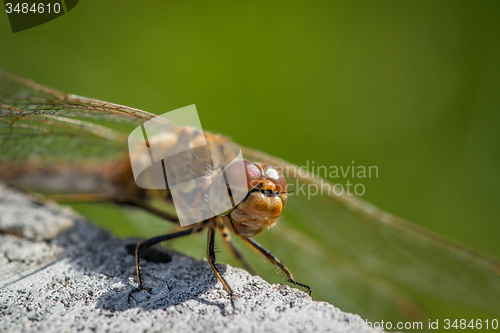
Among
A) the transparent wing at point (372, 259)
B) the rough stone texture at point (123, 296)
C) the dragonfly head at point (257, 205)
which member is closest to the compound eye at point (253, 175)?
the dragonfly head at point (257, 205)

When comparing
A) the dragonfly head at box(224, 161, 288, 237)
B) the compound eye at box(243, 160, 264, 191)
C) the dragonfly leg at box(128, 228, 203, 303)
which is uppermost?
the compound eye at box(243, 160, 264, 191)

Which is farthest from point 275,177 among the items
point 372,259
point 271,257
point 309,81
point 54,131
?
point 309,81

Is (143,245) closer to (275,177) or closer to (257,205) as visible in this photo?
(257,205)

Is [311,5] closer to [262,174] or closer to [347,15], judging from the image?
[347,15]

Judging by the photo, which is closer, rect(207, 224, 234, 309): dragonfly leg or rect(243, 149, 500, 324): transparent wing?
rect(207, 224, 234, 309): dragonfly leg

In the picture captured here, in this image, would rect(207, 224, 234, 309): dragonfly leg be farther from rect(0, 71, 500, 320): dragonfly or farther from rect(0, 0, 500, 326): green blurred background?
rect(0, 0, 500, 326): green blurred background

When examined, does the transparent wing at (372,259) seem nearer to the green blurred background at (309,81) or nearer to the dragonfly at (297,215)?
the dragonfly at (297,215)

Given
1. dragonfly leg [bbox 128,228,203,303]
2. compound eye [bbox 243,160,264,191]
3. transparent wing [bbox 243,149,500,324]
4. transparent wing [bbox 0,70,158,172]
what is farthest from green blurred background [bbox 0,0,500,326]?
compound eye [bbox 243,160,264,191]
